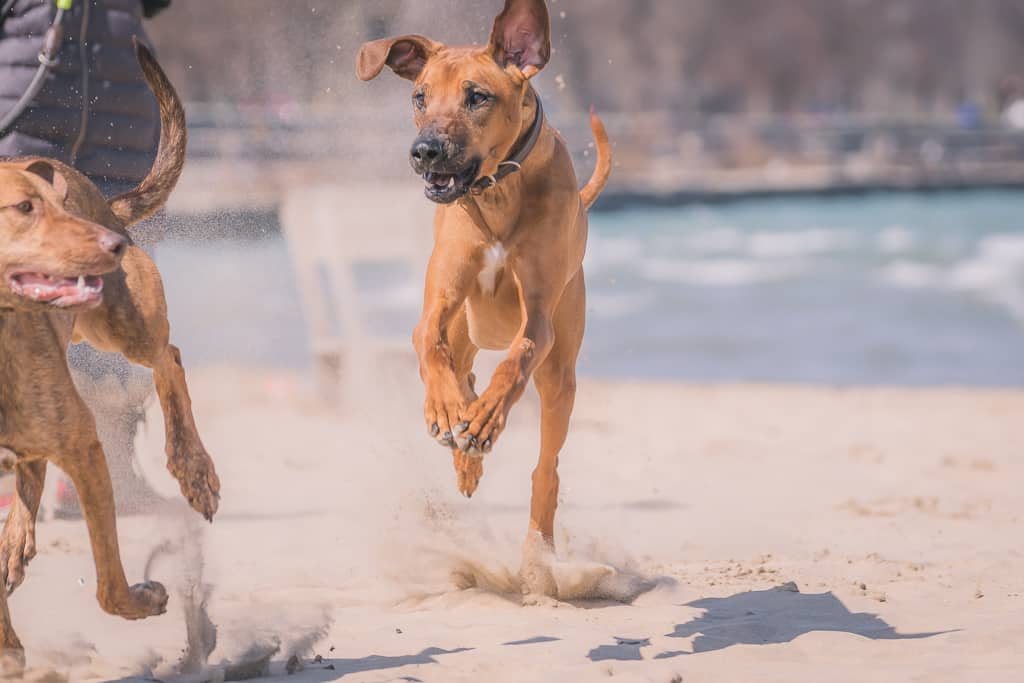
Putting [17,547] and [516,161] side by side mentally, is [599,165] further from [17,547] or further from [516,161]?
[17,547]

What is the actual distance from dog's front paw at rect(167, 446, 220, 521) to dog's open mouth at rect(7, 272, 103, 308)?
2.52ft

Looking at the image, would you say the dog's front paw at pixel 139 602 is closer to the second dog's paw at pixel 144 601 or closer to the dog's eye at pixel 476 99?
the second dog's paw at pixel 144 601

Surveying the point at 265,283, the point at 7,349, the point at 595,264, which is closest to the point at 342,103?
the point at 7,349

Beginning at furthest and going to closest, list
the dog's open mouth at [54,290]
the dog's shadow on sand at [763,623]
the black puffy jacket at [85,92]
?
the black puffy jacket at [85,92] < the dog's shadow on sand at [763,623] < the dog's open mouth at [54,290]

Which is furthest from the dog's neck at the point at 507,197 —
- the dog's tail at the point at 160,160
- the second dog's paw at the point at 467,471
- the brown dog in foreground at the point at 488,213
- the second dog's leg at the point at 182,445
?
the second dog's leg at the point at 182,445

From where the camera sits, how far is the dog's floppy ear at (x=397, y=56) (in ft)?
13.3

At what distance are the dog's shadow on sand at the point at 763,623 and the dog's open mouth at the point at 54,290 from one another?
1740 mm

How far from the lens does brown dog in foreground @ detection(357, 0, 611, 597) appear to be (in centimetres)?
385

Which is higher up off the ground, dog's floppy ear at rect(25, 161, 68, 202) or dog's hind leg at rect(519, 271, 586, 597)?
dog's floppy ear at rect(25, 161, 68, 202)

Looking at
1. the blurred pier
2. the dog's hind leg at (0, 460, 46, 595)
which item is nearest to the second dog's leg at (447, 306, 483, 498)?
the dog's hind leg at (0, 460, 46, 595)

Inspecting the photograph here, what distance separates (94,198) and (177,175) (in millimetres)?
445

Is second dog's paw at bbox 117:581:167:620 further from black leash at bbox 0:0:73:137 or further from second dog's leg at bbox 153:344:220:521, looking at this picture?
black leash at bbox 0:0:73:137

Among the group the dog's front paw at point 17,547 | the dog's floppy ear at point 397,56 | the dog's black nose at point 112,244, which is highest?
the dog's floppy ear at point 397,56

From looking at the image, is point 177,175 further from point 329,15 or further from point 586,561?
point 329,15
